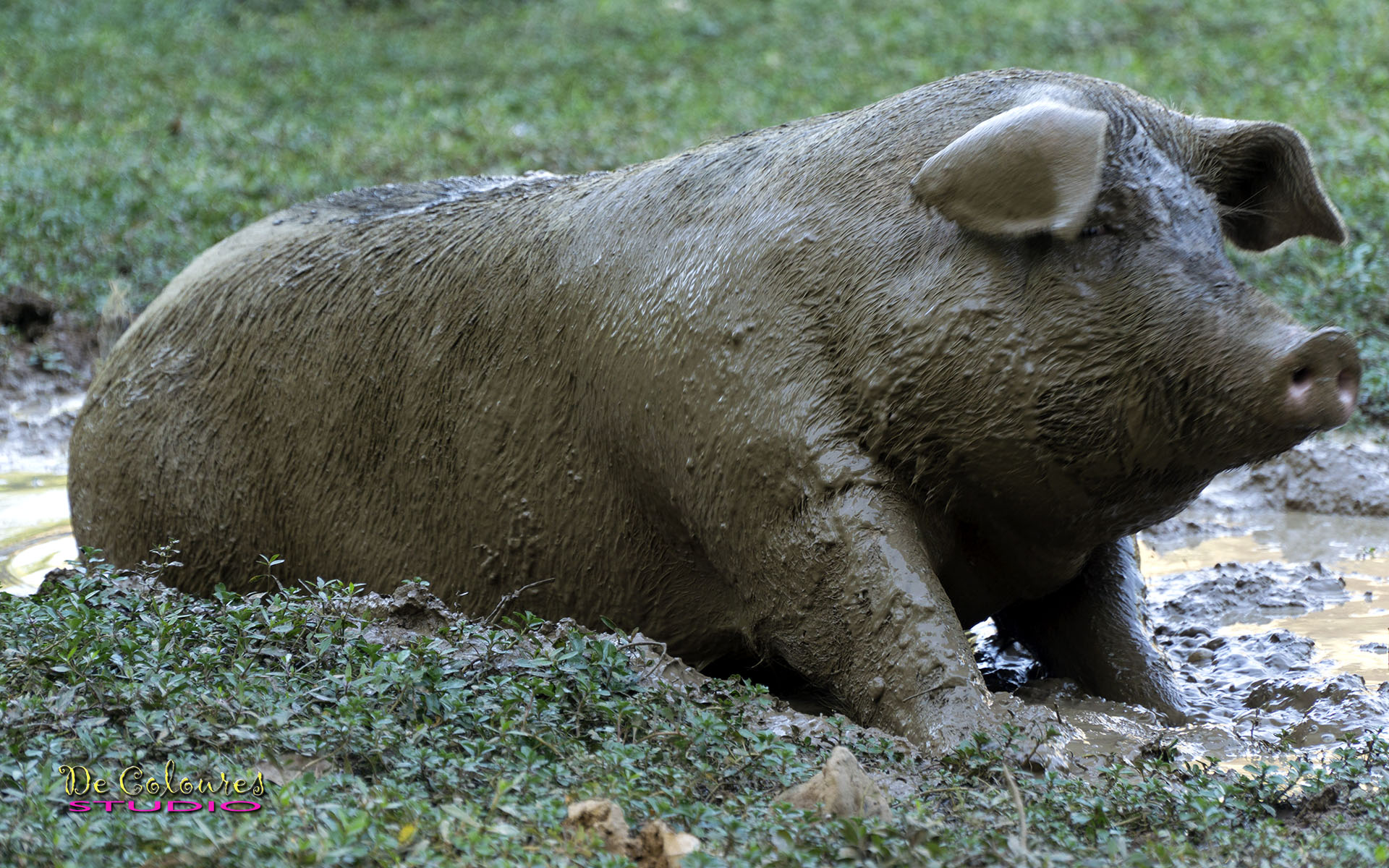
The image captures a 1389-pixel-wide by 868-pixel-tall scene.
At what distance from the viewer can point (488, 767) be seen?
2.72 m

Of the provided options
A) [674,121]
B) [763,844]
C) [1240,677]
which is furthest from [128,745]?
[674,121]

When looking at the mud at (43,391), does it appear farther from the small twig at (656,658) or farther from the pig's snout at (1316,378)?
the pig's snout at (1316,378)

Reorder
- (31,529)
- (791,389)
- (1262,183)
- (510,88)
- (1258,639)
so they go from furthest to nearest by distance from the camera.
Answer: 1. (510,88)
2. (31,529)
3. (1258,639)
4. (1262,183)
5. (791,389)

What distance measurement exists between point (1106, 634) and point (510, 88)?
9.60 m

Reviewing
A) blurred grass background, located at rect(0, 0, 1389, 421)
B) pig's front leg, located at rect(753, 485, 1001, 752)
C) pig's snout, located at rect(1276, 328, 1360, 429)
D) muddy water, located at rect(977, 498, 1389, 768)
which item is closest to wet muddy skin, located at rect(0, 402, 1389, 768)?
muddy water, located at rect(977, 498, 1389, 768)

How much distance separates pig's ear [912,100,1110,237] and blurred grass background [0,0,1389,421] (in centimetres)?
374

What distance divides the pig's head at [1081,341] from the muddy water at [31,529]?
3119 mm

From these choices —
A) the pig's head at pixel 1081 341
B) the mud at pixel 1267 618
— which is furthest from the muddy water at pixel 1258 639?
the pig's head at pixel 1081 341

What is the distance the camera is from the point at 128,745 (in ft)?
8.78

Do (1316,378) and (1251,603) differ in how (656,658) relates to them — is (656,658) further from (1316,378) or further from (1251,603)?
(1251,603)

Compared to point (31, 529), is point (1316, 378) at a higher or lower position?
higher

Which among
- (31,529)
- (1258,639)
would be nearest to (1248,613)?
(1258,639)

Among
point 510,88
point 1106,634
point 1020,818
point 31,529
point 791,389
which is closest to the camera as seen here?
point 1020,818

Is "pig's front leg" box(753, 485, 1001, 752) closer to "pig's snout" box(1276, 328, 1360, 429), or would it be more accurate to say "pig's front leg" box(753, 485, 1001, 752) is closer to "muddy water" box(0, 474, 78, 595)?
"pig's snout" box(1276, 328, 1360, 429)
